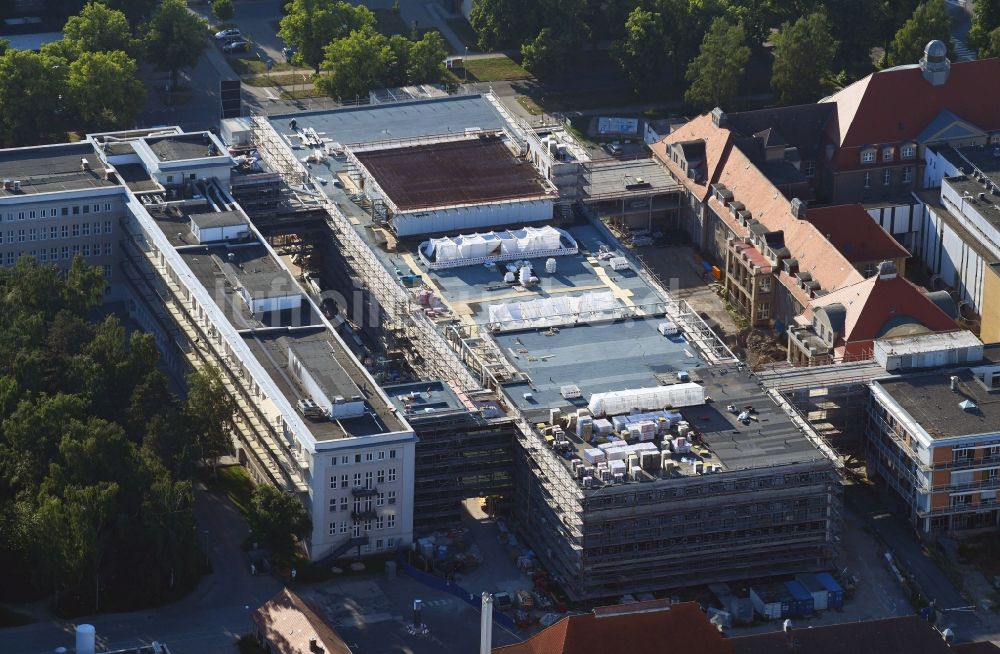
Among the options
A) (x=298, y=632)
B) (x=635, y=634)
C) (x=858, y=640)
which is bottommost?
(x=298, y=632)

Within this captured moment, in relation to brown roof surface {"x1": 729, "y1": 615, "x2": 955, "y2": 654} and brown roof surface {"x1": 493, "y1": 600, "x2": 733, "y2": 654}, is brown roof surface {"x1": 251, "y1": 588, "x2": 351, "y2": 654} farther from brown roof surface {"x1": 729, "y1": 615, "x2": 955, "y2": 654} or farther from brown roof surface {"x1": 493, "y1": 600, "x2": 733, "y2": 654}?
brown roof surface {"x1": 729, "y1": 615, "x2": 955, "y2": 654}

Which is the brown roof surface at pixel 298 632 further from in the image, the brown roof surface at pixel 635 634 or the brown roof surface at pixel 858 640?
the brown roof surface at pixel 858 640

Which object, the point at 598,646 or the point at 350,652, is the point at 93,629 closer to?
the point at 350,652

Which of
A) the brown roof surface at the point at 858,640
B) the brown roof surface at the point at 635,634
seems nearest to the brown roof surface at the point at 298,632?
the brown roof surface at the point at 635,634

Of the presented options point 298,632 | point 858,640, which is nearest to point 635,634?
point 858,640

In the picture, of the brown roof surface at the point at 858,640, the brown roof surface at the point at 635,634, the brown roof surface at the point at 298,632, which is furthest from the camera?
the brown roof surface at the point at 298,632

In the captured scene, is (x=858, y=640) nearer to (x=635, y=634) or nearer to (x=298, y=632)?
(x=635, y=634)

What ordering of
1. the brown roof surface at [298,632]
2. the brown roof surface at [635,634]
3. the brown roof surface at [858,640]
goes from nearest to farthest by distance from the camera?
the brown roof surface at [635,634] → the brown roof surface at [858,640] → the brown roof surface at [298,632]

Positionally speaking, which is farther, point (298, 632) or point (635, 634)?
point (298, 632)
